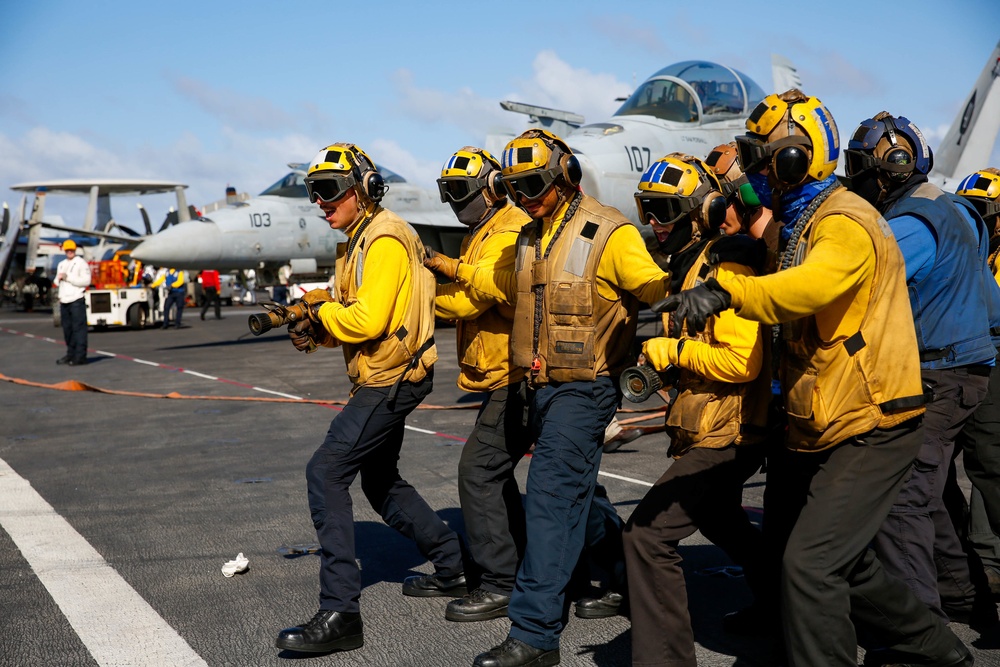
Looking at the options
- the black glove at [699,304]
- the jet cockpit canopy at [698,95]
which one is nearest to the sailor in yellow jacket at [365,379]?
the black glove at [699,304]

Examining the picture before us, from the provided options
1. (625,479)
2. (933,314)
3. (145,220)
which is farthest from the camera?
(145,220)

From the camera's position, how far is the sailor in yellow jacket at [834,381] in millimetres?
3049

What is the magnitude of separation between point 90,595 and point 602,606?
2.48m

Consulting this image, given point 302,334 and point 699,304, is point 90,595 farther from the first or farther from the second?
point 699,304

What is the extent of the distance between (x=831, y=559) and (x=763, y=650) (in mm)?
1126

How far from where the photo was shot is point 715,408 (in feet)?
12.4

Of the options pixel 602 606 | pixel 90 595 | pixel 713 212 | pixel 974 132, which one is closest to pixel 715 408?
pixel 713 212

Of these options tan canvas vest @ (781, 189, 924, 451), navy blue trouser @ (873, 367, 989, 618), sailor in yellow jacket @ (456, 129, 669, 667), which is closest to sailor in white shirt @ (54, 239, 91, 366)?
sailor in yellow jacket @ (456, 129, 669, 667)

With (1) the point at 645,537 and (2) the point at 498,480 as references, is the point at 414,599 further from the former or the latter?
(1) the point at 645,537

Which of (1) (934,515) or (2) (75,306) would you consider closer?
(1) (934,515)

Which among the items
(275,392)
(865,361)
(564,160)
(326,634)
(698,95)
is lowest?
(275,392)

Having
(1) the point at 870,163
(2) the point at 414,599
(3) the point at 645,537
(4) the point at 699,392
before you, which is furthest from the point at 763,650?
(1) the point at 870,163

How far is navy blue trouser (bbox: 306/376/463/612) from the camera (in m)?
4.23

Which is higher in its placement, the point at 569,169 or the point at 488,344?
the point at 569,169
